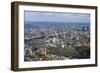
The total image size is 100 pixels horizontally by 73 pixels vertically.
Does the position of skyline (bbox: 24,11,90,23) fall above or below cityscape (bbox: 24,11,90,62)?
above

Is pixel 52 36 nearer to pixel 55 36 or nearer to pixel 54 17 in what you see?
pixel 55 36

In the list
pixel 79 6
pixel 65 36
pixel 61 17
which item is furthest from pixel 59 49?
pixel 79 6

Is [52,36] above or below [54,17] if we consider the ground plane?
below

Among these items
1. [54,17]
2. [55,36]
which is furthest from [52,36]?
[54,17]

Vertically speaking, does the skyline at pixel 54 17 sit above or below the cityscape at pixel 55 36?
above
